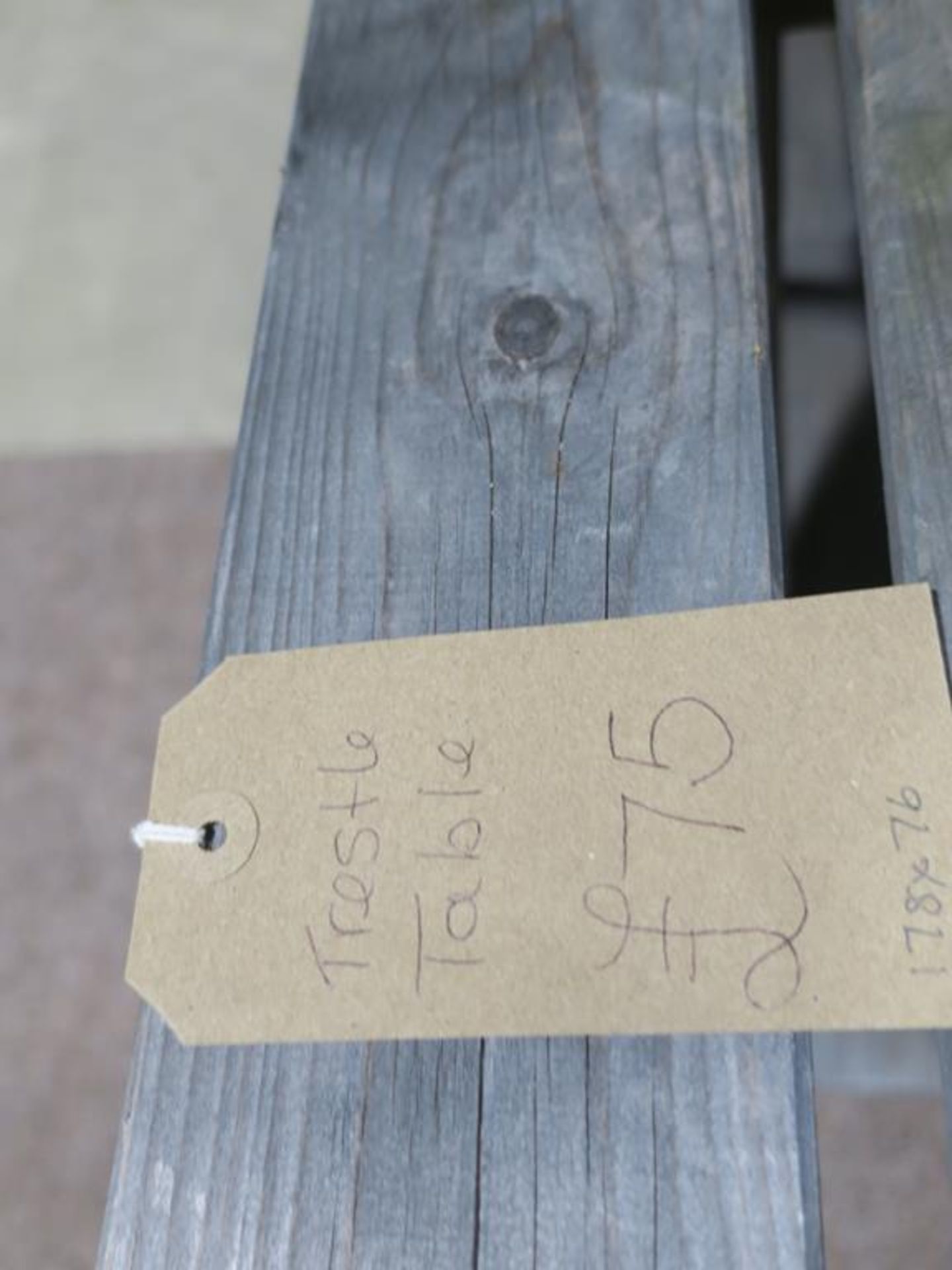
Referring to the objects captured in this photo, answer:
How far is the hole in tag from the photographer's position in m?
0.45

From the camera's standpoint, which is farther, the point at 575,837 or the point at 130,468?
the point at 130,468

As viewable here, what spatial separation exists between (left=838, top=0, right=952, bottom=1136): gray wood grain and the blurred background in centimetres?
41

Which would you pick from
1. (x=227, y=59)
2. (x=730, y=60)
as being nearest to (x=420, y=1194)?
(x=730, y=60)

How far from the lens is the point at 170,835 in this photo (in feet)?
1.50

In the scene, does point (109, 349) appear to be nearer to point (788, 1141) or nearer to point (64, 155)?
point (64, 155)

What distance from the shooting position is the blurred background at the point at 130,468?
1319 millimetres

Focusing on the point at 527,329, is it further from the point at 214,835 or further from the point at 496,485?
the point at 214,835

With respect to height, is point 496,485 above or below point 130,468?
below

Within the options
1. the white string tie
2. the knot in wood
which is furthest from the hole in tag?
the knot in wood

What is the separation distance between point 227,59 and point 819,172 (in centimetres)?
114

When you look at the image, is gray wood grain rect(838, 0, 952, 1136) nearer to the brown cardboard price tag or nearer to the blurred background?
the brown cardboard price tag

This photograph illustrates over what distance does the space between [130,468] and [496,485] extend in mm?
1448

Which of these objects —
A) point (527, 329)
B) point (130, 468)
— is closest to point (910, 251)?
point (527, 329)

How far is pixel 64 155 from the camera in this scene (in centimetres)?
221
